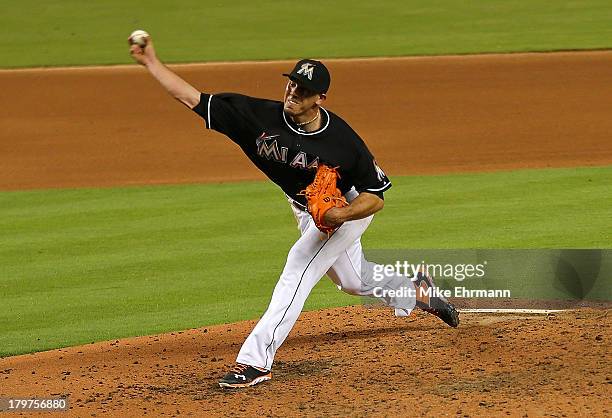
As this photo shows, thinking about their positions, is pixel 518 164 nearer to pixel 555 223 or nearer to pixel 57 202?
pixel 555 223

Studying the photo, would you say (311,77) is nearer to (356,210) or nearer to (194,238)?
(356,210)

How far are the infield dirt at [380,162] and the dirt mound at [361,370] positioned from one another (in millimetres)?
15

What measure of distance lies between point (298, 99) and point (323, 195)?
543mm

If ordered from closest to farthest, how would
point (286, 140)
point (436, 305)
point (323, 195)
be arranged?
1. point (323, 195)
2. point (286, 140)
3. point (436, 305)

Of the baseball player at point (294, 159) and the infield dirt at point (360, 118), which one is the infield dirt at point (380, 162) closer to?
the infield dirt at point (360, 118)

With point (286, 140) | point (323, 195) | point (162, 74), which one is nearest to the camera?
point (162, 74)

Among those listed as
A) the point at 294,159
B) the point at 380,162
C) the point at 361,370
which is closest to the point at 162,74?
the point at 294,159

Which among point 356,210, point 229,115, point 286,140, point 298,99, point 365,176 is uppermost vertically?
point 298,99

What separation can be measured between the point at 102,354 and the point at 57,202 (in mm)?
5786

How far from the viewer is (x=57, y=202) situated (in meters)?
12.5

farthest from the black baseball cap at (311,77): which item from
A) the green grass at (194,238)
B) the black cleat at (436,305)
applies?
the green grass at (194,238)

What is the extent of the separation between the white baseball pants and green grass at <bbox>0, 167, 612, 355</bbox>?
1518 mm

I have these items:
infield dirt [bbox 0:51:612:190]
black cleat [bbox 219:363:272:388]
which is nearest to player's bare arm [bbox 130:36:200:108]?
black cleat [bbox 219:363:272:388]

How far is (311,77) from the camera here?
6.07 metres
